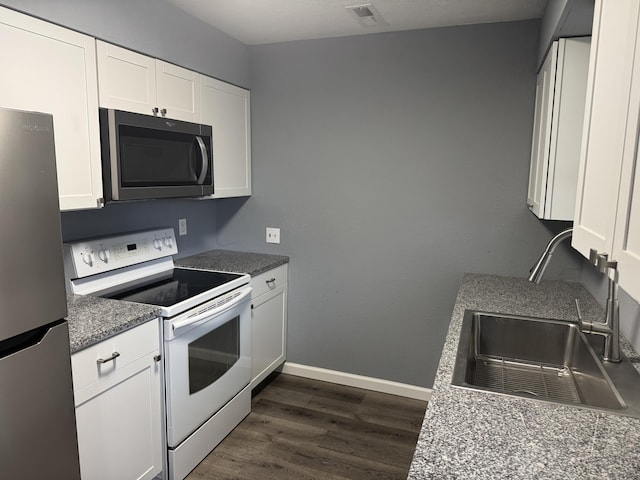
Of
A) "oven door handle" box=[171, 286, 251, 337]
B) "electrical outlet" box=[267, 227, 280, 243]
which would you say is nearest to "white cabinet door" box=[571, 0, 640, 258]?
"oven door handle" box=[171, 286, 251, 337]

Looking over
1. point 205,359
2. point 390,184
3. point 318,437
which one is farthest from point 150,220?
point 318,437

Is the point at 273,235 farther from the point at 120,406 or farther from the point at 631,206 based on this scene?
the point at 631,206

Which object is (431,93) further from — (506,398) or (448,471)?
(448,471)

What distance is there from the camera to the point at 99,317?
1.77 m

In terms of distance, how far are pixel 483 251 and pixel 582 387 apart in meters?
1.25

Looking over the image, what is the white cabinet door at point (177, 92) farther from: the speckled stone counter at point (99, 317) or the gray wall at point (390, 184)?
the speckled stone counter at point (99, 317)

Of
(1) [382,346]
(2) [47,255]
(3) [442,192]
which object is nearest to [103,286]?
(2) [47,255]

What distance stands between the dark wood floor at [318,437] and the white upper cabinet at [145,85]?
5.95 ft

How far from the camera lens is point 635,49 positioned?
2.76 ft

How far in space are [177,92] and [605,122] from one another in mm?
2059

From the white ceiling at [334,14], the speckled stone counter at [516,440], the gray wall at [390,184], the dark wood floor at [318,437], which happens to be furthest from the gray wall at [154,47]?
the speckled stone counter at [516,440]

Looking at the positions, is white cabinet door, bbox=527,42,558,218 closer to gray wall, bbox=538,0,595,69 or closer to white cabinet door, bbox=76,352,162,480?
gray wall, bbox=538,0,595,69

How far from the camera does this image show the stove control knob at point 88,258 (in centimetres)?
216

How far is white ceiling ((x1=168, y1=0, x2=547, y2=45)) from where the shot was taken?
2.27m
